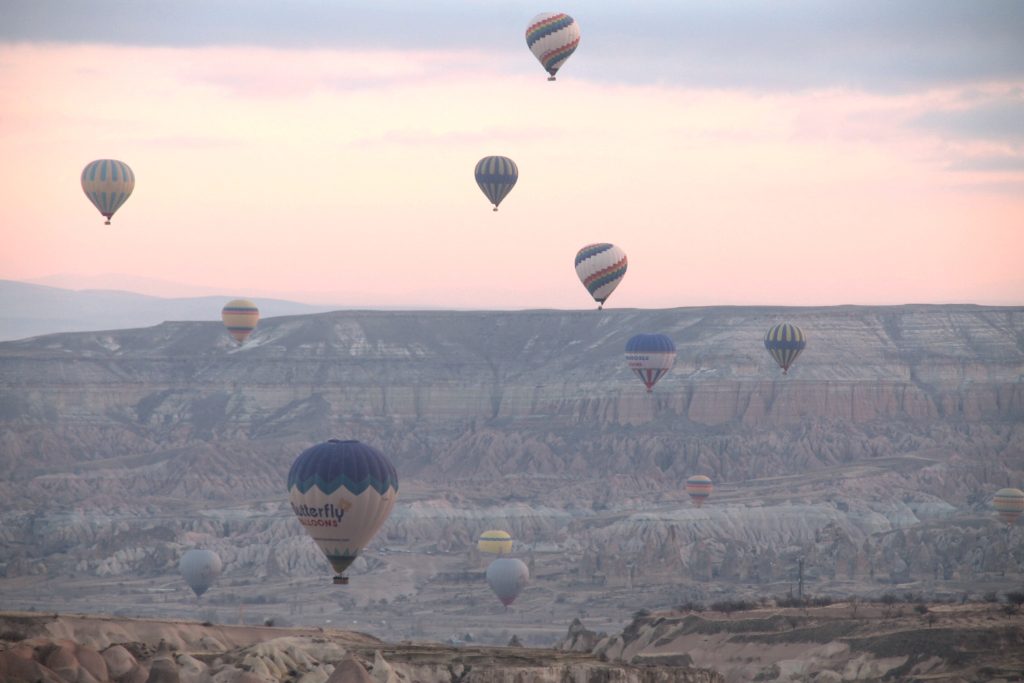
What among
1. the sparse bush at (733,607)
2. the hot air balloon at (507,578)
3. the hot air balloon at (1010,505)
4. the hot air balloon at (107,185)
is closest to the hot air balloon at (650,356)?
the hot air balloon at (507,578)

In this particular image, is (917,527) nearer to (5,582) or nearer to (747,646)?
(5,582)

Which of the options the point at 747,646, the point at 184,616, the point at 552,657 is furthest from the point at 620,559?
the point at 552,657

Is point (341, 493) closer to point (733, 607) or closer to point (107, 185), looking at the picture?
point (733, 607)

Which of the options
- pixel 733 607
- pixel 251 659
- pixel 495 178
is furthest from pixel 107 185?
pixel 251 659

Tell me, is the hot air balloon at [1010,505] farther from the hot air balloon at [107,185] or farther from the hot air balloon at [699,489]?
the hot air balloon at [107,185]

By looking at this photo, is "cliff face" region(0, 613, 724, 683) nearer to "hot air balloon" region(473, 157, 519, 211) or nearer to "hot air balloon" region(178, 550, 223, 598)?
"hot air balloon" region(473, 157, 519, 211)
